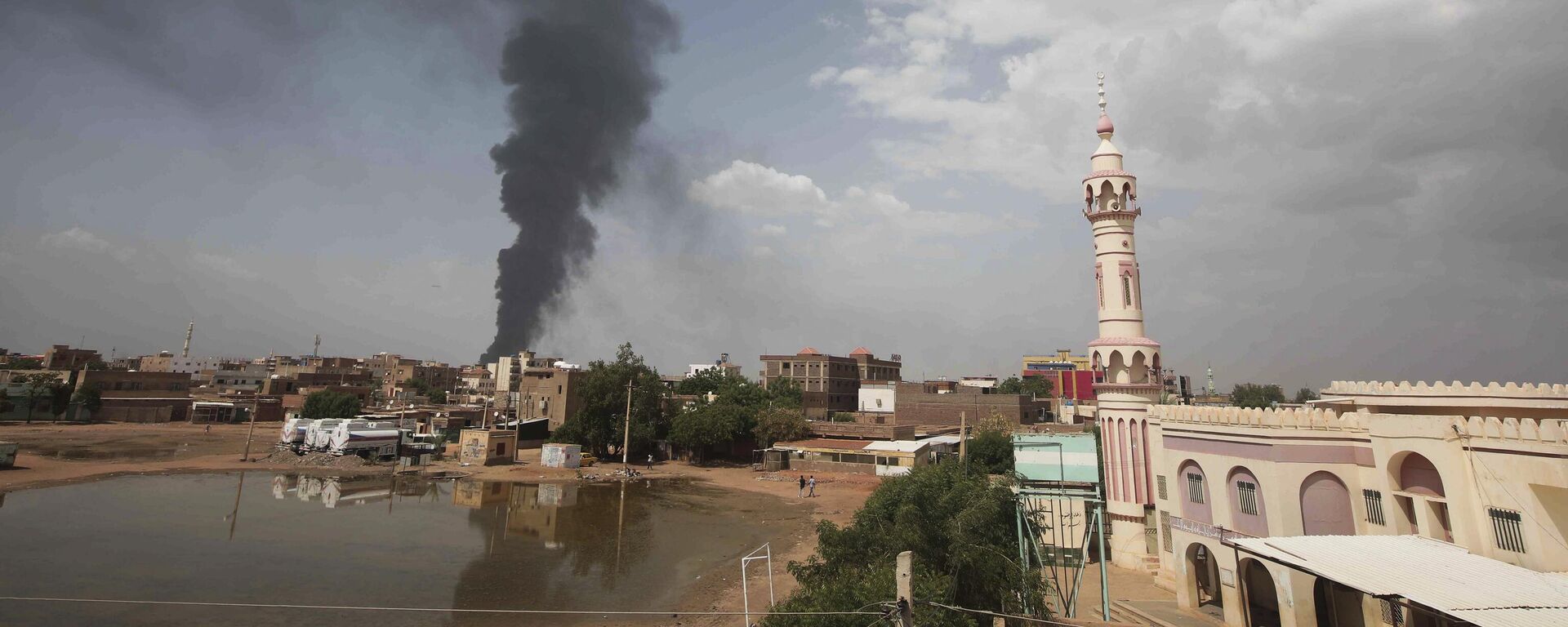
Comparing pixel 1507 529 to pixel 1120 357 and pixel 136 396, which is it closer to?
pixel 1120 357

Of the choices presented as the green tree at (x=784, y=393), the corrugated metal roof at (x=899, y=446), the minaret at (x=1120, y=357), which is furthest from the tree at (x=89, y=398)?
the minaret at (x=1120, y=357)

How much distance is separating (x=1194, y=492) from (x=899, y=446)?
28897 millimetres

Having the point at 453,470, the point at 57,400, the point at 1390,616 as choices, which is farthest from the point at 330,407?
the point at 1390,616

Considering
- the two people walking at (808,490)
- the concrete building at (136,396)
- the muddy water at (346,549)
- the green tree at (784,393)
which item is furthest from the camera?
the concrete building at (136,396)

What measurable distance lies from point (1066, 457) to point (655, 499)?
21.4 meters

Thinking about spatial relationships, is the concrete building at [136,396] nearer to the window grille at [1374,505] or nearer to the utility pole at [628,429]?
the utility pole at [628,429]

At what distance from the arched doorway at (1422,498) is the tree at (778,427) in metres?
39.5

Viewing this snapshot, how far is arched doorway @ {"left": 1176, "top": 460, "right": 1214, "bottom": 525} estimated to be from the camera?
Answer: 15.1m

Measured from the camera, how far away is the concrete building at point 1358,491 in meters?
9.41

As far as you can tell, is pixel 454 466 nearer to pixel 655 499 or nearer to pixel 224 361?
pixel 655 499

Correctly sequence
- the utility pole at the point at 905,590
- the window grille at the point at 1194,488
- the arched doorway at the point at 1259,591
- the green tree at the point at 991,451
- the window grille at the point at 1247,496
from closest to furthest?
the utility pole at the point at 905,590, the window grille at the point at 1247,496, the arched doorway at the point at 1259,591, the window grille at the point at 1194,488, the green tree at the point at 991,451

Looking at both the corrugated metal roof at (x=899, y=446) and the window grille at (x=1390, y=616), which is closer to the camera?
the window grille at (x=1390, y=616)

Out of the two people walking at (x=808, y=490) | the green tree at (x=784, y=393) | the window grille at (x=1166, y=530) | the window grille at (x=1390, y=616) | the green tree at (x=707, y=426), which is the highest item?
the green tree at (x=784, y=393)

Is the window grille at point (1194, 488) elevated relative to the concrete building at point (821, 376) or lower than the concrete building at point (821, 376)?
lower
